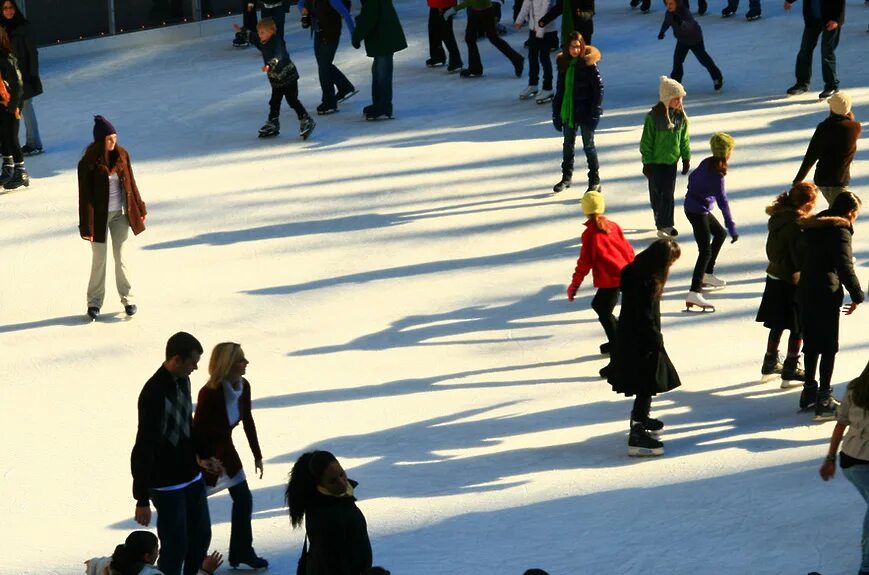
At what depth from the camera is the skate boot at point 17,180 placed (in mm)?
13805

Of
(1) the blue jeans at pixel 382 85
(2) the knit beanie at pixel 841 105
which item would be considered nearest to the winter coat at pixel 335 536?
(2) the knit beanie at pixel 841 105

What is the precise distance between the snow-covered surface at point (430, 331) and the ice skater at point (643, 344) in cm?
22

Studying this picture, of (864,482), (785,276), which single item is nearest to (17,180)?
(785,276)

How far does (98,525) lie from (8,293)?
4.07m

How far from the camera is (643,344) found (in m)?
8.22

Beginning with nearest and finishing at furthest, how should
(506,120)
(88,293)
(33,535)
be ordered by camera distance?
1. (33,535)
2. (88,293)
3. (506,120)

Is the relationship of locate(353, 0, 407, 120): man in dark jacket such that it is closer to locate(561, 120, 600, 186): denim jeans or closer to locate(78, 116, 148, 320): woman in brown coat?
locate(561, 120, 600, 186): denim jeans

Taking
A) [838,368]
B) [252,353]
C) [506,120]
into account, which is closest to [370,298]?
[252,353]

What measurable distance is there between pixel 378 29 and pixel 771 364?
7360 millimetres

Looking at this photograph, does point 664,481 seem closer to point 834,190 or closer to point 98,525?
point 98,525

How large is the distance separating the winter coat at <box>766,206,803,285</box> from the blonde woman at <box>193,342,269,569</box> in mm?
3460

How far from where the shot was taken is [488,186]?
13.3 metres

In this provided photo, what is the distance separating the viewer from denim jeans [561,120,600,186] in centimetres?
1249

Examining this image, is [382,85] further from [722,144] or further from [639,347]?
[639,347]
